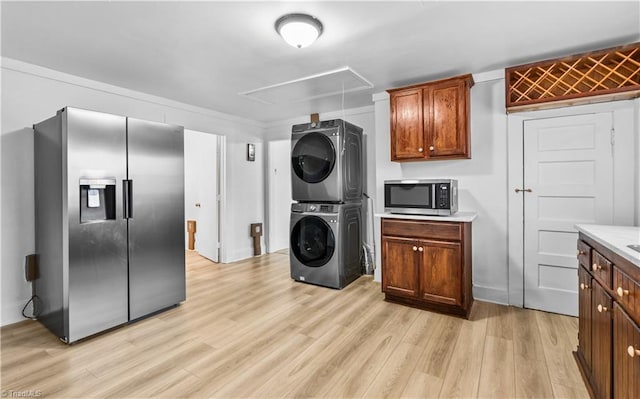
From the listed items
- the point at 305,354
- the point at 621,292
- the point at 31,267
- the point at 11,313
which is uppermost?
the point at 621,292

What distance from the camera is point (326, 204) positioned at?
370cm

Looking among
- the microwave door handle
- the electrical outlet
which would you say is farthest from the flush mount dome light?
the electrical outlet

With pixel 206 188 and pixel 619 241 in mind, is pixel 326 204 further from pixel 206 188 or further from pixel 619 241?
pixel 619 241

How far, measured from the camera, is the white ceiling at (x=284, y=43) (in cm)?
199

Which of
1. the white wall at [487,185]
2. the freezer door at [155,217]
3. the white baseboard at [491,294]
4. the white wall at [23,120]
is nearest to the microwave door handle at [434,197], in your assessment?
the white wall at [487,185]

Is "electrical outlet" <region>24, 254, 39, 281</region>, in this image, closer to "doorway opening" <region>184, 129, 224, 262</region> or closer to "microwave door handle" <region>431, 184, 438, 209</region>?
"doorway opening" <region>184, 129, 224, 262</region>

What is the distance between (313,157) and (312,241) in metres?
1.04

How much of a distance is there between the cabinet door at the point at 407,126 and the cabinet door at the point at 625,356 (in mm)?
2125

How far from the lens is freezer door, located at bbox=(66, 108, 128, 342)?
7.56ft

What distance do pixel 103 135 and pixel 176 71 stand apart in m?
0.99

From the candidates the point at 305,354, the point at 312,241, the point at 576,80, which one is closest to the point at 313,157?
the point at 312,241

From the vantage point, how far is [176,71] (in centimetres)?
303

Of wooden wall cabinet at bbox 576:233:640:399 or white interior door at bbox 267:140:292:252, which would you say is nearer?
wooden wall cabinet at bbox 576:233:640:399

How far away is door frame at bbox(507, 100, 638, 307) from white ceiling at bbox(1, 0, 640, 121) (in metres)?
0.51
